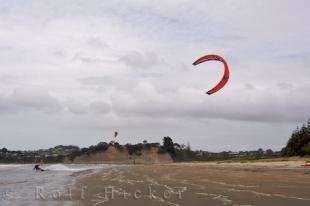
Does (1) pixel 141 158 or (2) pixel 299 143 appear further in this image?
(1) pixel 141 158

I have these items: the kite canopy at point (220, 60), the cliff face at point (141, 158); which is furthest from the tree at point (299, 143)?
the cliff face at point (141, 158)

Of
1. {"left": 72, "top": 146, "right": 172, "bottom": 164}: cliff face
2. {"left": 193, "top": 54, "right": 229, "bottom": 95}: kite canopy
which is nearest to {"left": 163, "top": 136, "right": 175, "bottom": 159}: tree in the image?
{"left": 72, "top": 146, "right": 172, "bottom": 164}: cliff face

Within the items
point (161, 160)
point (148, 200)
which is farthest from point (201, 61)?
point (161, 160)

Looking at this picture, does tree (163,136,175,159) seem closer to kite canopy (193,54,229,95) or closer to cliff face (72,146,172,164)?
cliff face (72,146,172,164)

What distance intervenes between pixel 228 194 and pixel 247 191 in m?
1.12

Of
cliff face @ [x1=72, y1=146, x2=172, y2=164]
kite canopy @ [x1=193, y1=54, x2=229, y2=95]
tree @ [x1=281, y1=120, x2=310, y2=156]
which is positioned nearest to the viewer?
kite canopy @ [x1=193, y1=54, x2=229, y2=95]

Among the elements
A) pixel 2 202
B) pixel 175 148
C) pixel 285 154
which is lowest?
pixel 2 202

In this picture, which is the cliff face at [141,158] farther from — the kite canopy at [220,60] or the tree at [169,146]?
the kite canopy at [220,60]

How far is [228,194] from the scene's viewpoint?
781 inches

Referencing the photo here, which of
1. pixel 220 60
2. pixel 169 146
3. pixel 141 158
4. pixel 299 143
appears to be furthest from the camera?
pixel 141 158

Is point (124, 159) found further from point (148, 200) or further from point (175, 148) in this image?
point (148, 200)

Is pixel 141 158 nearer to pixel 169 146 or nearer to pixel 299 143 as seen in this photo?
pixel 169 146

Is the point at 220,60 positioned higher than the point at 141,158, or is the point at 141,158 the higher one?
the point at 141,158

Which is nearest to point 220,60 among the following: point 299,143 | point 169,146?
point 299,143
